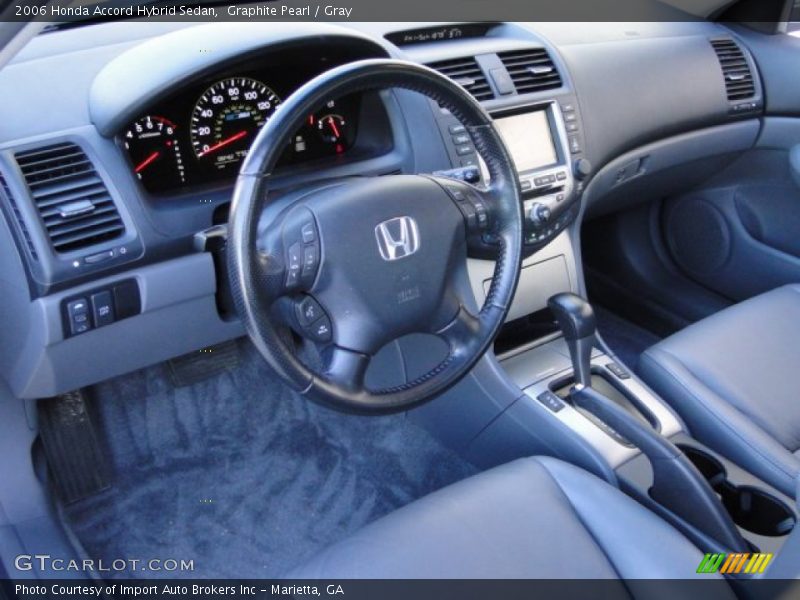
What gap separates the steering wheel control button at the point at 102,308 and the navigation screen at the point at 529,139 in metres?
0.98

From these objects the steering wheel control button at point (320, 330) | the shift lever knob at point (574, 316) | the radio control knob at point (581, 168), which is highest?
the steering wheel control button at point (320, 330)

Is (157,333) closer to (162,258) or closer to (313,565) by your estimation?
(162,258)

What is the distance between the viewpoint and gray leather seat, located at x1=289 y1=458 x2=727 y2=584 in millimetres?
1226

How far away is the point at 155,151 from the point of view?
5.16 ft

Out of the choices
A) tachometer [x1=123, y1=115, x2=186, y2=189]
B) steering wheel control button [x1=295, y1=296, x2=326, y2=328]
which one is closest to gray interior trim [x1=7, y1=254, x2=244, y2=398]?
tachometer [x1=123, y1=115, x2=186, y2=189]

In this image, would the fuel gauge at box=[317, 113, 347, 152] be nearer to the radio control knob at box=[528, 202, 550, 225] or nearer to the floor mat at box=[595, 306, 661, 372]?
the radio control knob at box=[528, 202, 550, 225]

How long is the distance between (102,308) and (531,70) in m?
1.20

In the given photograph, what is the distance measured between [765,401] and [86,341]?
141cm

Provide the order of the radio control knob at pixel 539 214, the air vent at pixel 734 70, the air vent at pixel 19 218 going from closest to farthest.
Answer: the air vent at pixel 19 218
the radio control knob at pixel 539 214
the air vent at pixel 734 70

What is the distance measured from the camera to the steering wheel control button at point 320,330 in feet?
4.18

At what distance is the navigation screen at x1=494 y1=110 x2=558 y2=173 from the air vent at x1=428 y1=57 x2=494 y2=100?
79 millimetres

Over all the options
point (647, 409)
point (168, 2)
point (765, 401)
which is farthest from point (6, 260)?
point (765, 401)

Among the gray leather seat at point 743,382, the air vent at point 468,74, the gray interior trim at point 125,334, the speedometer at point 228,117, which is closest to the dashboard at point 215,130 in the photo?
the speedometer at point 228,117

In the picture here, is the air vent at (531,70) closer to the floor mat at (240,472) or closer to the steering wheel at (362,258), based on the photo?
the steering wheel at (362,258)
